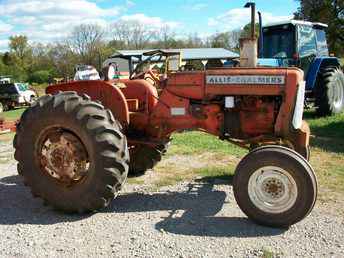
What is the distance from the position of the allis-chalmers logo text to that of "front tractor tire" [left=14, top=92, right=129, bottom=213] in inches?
50.3

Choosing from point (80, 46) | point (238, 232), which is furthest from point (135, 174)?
point (80, 46)

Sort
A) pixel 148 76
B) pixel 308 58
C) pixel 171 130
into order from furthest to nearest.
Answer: pixel 308 58 < pixel 148 76 < pixel 171 130

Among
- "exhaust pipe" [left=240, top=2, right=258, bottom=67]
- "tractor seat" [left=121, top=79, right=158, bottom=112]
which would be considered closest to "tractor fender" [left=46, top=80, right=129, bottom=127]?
"tractor seat" [left=121, top=79, right=158, bottom=112]

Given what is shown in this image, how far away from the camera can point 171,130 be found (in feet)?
19.8

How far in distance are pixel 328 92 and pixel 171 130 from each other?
783cm

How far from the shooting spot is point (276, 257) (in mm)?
4113

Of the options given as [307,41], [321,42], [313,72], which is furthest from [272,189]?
[321,42]

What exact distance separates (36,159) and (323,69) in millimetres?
9931

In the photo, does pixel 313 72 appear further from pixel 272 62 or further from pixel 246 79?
pixel 246 79

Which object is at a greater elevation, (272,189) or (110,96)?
(110,96)

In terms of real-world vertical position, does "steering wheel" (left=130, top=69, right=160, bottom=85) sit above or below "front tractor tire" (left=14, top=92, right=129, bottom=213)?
above

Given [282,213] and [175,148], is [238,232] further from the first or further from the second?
[175,148]

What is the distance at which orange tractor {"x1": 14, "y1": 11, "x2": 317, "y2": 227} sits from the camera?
4.78 metres

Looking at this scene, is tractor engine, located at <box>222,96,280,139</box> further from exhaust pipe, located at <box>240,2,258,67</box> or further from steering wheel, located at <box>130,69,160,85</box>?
steering wheel, located at <box>130,69,160,85</box>
